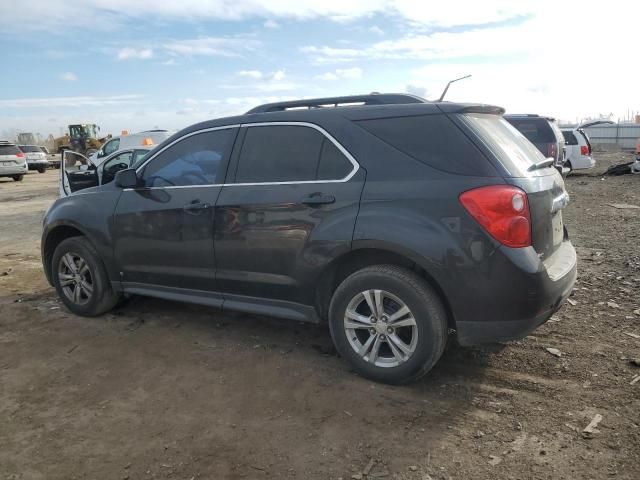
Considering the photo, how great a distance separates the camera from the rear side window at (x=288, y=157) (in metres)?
3.52

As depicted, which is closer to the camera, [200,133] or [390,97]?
[390,97]

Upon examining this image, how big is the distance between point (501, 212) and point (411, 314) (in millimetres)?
818

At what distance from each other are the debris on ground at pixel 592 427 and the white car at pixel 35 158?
3125 cm

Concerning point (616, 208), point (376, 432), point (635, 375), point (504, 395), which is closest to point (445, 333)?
point (504, 395)

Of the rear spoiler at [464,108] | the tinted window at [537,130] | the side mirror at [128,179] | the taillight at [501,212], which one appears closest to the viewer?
the taillight at [501,212]

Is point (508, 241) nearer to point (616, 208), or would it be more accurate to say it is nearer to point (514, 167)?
point (514, 167)

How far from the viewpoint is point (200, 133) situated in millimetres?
4211

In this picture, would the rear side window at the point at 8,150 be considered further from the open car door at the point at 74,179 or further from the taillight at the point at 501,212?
the taillight at the point at 501,212

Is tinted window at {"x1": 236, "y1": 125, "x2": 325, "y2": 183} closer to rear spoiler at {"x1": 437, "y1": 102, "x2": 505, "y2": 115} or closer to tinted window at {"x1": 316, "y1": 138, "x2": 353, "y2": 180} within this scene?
tinted window at {"x1": 316, "y1": 138, "x2": 353, "y2": 180}

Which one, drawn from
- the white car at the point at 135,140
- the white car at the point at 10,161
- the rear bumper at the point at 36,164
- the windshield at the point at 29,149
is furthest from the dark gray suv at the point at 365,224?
the windshield at the point at 29,149

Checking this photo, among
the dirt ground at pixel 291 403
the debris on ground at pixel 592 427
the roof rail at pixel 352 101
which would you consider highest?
the roof rail at pixel 352 101

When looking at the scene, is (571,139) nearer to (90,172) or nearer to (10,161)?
(90,172)

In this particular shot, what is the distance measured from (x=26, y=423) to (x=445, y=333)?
8.53 ft

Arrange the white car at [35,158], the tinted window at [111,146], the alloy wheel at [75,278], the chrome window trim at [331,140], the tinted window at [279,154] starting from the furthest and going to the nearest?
the white car at [35,158]
the tinted window at [111,146]
the alloy wheel at [75,278]
the tinted window at [279,154]
the chrome window trim at [331,140]
